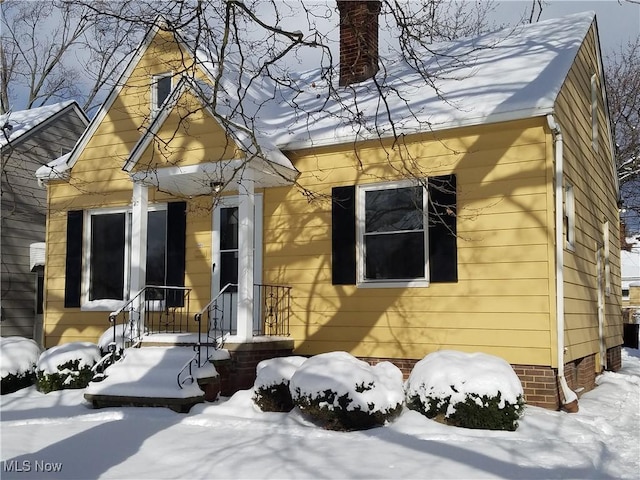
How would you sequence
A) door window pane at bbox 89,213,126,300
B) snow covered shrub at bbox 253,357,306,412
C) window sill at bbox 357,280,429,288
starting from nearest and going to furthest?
snow covered shrub at bbox 253,357,306,412 < window sill at bbox 357,280,429,288 < door window pane at bbox 89,213,126,300

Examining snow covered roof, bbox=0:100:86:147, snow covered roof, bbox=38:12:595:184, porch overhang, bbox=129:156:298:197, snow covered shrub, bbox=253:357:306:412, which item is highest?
snow covered roof, bbox=0:100:86:147

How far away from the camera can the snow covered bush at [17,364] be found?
941cm

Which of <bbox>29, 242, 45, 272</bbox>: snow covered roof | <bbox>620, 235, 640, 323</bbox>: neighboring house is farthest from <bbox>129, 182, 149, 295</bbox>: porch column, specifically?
<bbox>620, 235, 640, 323</bbox>: neighboring house

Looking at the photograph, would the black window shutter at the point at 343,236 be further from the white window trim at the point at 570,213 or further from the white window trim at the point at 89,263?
the white window trim at the point at 89,263

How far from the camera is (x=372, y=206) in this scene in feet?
30.7

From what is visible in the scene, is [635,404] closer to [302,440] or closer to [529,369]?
[529,369]

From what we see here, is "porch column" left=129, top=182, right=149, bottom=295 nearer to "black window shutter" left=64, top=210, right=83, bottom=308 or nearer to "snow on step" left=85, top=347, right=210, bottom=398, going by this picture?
"snow on step" left=85, top=347, right=210, bottom=398

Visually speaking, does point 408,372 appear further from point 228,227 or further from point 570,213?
point 228,227

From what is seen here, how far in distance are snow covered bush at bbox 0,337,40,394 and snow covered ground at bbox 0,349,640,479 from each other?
4.68 feet

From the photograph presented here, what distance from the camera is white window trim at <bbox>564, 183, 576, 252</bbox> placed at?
931cm

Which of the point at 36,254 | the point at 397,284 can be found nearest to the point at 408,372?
the point at 397,284

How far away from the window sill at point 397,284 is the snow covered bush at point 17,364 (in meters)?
5.30

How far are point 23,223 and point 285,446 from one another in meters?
12.9

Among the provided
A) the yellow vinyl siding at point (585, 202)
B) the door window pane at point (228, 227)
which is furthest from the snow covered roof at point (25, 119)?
the yellow vinyl siding at point (585, 202)
